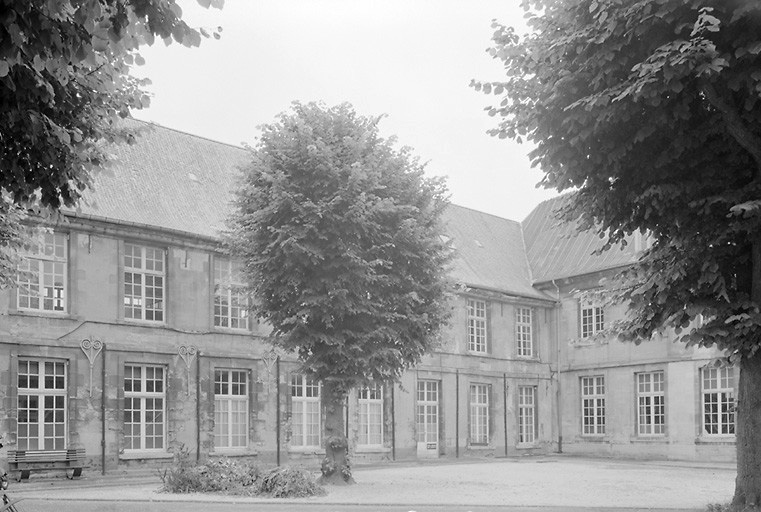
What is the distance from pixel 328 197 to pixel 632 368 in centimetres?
1934

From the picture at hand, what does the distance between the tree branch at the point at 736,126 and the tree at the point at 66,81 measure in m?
6.13

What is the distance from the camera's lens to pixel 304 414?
2934 centimetres

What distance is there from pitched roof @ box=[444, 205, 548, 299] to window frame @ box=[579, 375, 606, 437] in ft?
12.5

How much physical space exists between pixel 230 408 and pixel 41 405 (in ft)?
18.5

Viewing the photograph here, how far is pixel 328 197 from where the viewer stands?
64.5 feet

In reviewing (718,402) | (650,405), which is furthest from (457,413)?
(718,402)

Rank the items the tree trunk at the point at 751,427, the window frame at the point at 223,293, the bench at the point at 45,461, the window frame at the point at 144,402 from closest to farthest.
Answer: the tree trunk at the point at 751,427
the bench at the point at 45,461
the window frame at the point at 144,402
the window frame at the point at 223,293

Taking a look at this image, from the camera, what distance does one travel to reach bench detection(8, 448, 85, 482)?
72.8 ft

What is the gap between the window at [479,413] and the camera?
35.2 meters

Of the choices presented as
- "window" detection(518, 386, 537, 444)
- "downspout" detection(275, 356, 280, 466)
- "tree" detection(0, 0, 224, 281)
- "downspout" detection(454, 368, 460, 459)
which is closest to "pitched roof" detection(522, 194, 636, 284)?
"window" detection(518, 386, 537, 444)

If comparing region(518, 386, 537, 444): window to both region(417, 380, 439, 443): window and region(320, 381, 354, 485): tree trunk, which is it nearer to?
region(417, 380, 439, 443): window

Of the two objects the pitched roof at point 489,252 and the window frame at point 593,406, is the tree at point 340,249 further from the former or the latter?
the window frame at point 593,406

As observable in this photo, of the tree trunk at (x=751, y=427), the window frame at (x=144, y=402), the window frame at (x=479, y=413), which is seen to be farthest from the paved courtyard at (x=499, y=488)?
the window frame at (x=479, y=413)

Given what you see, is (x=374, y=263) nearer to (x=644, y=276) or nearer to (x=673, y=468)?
(x=644, y=276)
